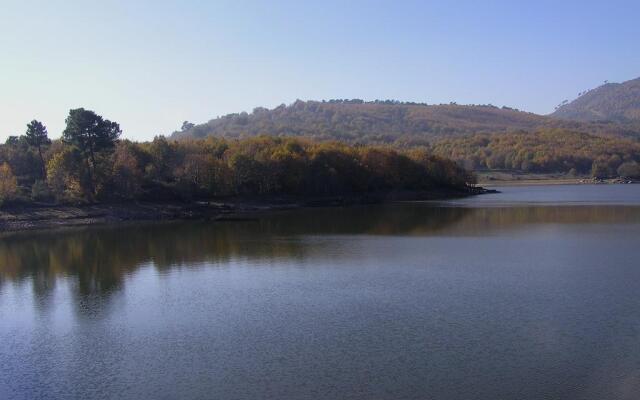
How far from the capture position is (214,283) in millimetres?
24781

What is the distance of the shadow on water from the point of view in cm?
2901

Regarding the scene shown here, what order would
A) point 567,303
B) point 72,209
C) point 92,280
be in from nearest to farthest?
point 567,303
point 92,280
point 72,209

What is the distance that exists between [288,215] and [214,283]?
33.6m

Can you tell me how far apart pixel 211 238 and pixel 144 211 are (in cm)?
1813

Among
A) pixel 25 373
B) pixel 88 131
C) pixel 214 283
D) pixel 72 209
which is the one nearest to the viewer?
pixel 25 373

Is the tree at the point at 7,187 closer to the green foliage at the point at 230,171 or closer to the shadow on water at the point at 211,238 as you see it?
the green foliage at the point at 230,171

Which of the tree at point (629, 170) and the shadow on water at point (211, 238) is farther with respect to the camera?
the tree at point (629, 170)

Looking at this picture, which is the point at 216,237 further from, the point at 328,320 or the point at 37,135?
the point at 37,135

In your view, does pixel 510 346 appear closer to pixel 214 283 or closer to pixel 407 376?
pixel 407 376

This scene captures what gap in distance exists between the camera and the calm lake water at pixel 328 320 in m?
13.5

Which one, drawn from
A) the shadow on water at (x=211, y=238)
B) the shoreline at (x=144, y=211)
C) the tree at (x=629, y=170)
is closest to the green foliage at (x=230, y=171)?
the shoreline at (x=144, y=211)

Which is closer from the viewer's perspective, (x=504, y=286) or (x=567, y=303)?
(x=567, y=303)

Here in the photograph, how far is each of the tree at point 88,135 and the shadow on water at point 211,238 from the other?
1166 centimetres

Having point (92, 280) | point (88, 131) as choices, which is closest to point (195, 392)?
point (92, 280)
